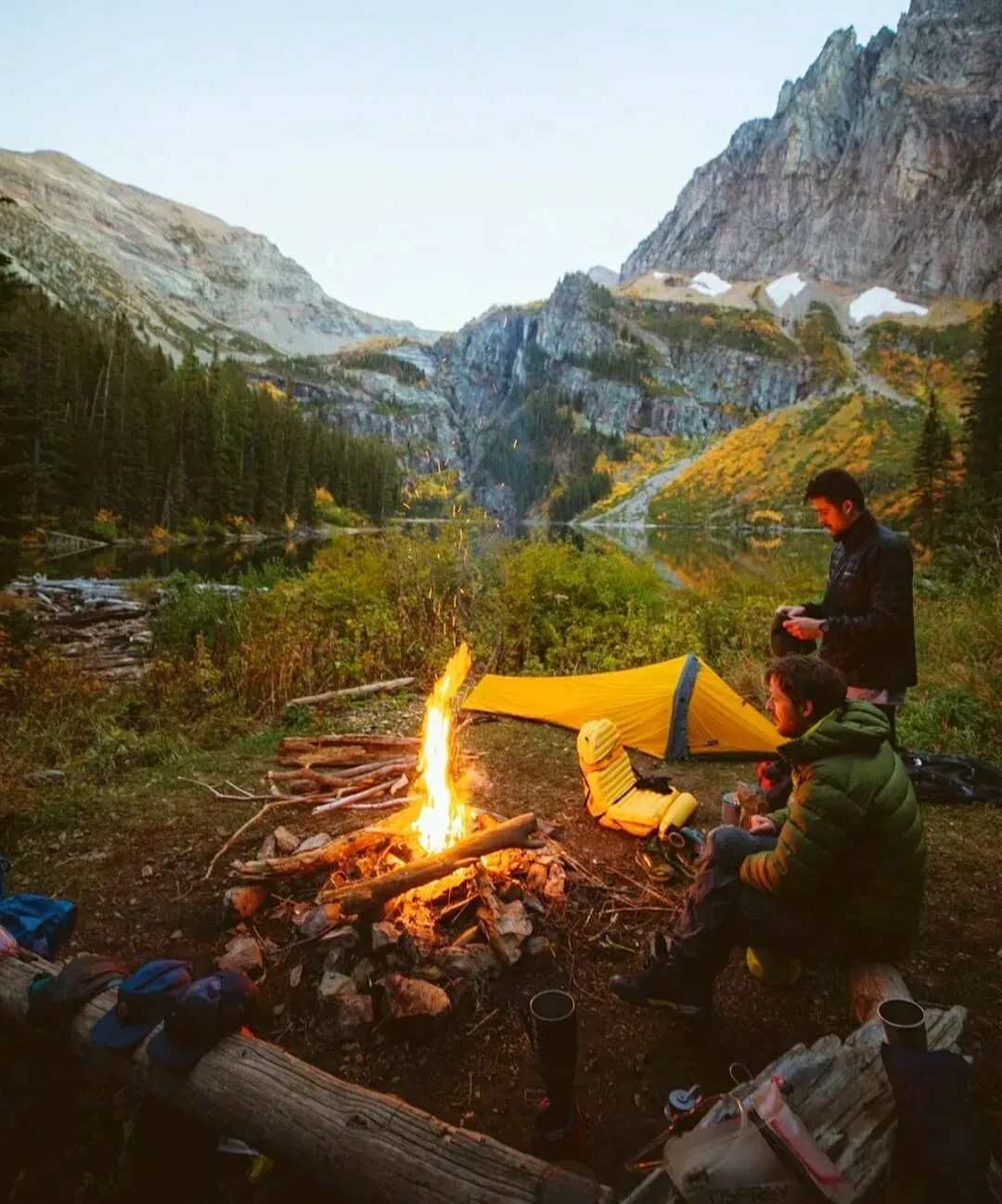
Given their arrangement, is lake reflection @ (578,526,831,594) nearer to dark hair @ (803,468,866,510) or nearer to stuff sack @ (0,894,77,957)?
dark hair @ (803,468,866,510)

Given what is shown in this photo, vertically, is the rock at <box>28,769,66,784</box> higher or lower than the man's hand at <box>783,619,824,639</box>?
lower

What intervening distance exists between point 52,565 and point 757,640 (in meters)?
31.1

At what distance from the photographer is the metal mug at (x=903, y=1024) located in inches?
82.4

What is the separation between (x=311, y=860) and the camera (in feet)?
14.0

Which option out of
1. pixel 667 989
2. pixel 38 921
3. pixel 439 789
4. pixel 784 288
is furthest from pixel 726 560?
pixel 784 288

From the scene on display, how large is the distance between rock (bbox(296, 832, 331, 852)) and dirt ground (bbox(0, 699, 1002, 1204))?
459mm

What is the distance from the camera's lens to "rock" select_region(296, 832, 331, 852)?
4552 mm

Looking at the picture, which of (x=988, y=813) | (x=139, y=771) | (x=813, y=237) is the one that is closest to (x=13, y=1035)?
(x=139, y=771)

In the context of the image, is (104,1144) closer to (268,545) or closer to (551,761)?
(551,761)

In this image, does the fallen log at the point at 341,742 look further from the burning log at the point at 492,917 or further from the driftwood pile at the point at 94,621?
the driftwood pile at the point at 94,621

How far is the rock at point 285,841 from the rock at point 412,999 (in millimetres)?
1556

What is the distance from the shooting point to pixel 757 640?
10.4 m

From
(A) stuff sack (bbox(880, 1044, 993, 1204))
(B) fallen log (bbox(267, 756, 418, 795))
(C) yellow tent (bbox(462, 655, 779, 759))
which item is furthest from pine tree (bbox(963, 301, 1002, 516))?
(A) stuff sack (bbox(880, 1044, 993, 1204))

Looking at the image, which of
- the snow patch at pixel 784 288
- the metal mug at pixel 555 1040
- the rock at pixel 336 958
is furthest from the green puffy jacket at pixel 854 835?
the snow patch at pixel 784 288
